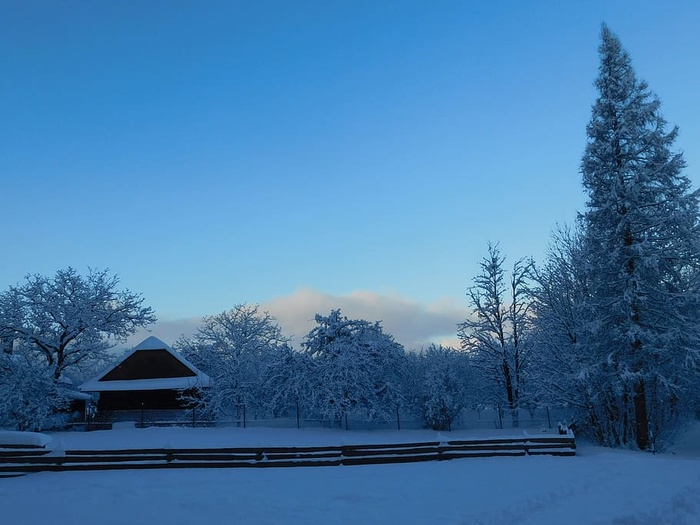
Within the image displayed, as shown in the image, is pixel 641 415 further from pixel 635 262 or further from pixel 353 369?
pixel 353 369

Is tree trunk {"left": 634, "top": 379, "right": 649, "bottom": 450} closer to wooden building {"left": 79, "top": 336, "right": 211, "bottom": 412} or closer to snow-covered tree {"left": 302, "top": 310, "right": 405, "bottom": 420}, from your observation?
snow-covered tree {"left": 302, "top": 310, "right": 405, "bottom": 420}

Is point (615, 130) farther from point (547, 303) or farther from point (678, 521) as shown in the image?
point (678, 521)

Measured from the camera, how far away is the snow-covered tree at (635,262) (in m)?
21.2

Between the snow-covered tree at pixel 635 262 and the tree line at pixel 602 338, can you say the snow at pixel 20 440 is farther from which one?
the snow-covered tree at pixel 635 262

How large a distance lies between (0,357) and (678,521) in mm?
42259

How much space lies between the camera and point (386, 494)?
45.0 feet

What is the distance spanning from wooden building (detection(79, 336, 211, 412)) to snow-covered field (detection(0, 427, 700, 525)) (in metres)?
23.8

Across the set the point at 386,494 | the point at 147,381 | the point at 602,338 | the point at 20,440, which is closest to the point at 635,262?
the point at 602,338

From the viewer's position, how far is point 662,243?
22125 millimetres

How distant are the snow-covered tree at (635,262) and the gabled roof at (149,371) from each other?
30915 mm

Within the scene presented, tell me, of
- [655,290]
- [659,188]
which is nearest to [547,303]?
[655,290]

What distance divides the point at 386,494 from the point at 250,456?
7428 millimetres

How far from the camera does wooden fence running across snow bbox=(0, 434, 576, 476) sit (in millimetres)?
18750

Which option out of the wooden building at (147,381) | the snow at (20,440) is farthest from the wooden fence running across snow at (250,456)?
the wooden building at (147,381)
